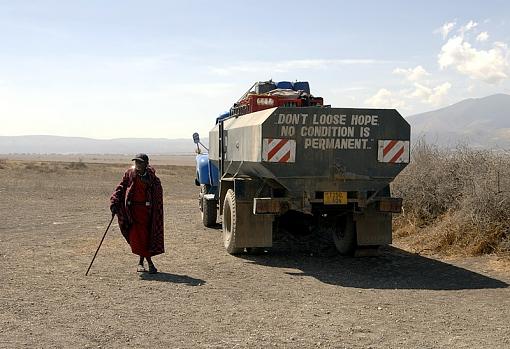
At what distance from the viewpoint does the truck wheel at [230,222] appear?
9706mm

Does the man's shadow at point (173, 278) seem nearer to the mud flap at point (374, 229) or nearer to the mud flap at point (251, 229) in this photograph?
the mud flap at point (251, 229)

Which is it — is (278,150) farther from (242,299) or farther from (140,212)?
(242,299)

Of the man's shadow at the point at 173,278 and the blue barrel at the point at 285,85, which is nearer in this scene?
Result: the man's shadow at the point at 173,278

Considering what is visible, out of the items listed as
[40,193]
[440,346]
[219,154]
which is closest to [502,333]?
[440,346]

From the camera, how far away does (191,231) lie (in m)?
13.4

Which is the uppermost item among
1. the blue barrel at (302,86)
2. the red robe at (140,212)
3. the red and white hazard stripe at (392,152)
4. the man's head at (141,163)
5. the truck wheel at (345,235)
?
the blue barrel at (302,86)

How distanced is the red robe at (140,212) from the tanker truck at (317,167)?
4.88ft

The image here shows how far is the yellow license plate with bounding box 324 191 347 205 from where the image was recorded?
348 inches

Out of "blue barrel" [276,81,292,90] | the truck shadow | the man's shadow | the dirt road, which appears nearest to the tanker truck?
the truck shadow

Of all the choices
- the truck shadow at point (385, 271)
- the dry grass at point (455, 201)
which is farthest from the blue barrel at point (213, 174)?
the dry grass at point (455, 201)

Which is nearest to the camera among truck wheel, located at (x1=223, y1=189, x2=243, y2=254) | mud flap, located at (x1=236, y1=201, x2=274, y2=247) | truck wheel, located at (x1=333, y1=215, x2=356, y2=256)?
mud flap, located at (x1=236, y1=201, x2=274, y2=247)

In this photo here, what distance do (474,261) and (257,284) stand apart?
3835 millimetres

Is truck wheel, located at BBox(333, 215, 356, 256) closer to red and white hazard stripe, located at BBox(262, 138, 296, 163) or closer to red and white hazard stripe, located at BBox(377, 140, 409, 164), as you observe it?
red and white hazard stripe, located at BBox(377, 140, 409, 164)

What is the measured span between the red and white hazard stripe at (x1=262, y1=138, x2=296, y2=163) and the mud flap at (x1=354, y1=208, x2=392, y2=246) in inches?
74.3
